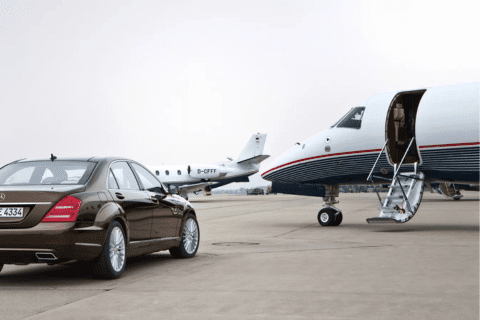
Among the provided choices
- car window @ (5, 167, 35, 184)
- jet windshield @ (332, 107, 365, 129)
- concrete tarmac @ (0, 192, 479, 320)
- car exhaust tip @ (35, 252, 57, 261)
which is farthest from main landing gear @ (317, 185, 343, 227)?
car exhaust tip @ (35, 252, 57, 261)

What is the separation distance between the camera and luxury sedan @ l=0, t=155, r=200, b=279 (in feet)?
21.0

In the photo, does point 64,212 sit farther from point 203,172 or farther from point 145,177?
point 203,172

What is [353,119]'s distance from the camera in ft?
51.4

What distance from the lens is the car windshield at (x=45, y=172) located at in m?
7.23

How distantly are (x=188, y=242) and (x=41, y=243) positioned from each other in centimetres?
311

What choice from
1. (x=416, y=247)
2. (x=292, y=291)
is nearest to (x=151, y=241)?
(x=292, y=291)

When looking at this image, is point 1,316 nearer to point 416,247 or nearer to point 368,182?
point 416,247

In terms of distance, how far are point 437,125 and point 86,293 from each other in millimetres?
10245

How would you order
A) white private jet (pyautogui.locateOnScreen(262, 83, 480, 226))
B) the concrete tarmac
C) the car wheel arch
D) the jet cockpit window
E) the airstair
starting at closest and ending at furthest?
1. the concrete tarmac
2. the car wheel arch
3. the airstair
4. white private jet (pyautogui.locateOnScreen(262, 83, 480, 226))
5. the jet cockpit window

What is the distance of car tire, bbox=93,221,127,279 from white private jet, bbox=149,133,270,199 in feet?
114

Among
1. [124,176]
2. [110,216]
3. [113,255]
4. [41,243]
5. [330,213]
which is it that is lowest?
[330,213]

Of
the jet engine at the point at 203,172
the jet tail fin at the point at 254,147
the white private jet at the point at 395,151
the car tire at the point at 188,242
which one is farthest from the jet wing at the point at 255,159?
the car tire at the point at 188,242

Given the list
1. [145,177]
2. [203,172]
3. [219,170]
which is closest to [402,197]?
[145,177]

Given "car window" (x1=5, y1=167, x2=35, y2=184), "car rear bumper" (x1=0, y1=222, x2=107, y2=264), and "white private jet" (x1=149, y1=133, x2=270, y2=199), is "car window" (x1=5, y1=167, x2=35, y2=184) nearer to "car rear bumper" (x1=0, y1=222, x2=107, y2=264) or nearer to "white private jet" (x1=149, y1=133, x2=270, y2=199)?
"car rear bumper" (x1=0, y1=222, x2=107, y2=264)
